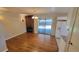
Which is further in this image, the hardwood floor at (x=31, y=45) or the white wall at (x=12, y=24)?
the white wall at (x=12, y=24)

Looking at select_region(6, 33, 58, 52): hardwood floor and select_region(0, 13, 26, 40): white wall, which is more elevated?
select_region(0, 13, 26, 40): white wall

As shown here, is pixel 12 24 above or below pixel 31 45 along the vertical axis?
above

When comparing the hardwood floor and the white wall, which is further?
the white wall

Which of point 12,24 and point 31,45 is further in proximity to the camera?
point 12,24

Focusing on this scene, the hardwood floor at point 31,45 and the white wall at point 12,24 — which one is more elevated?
the white wall at point 12,24
